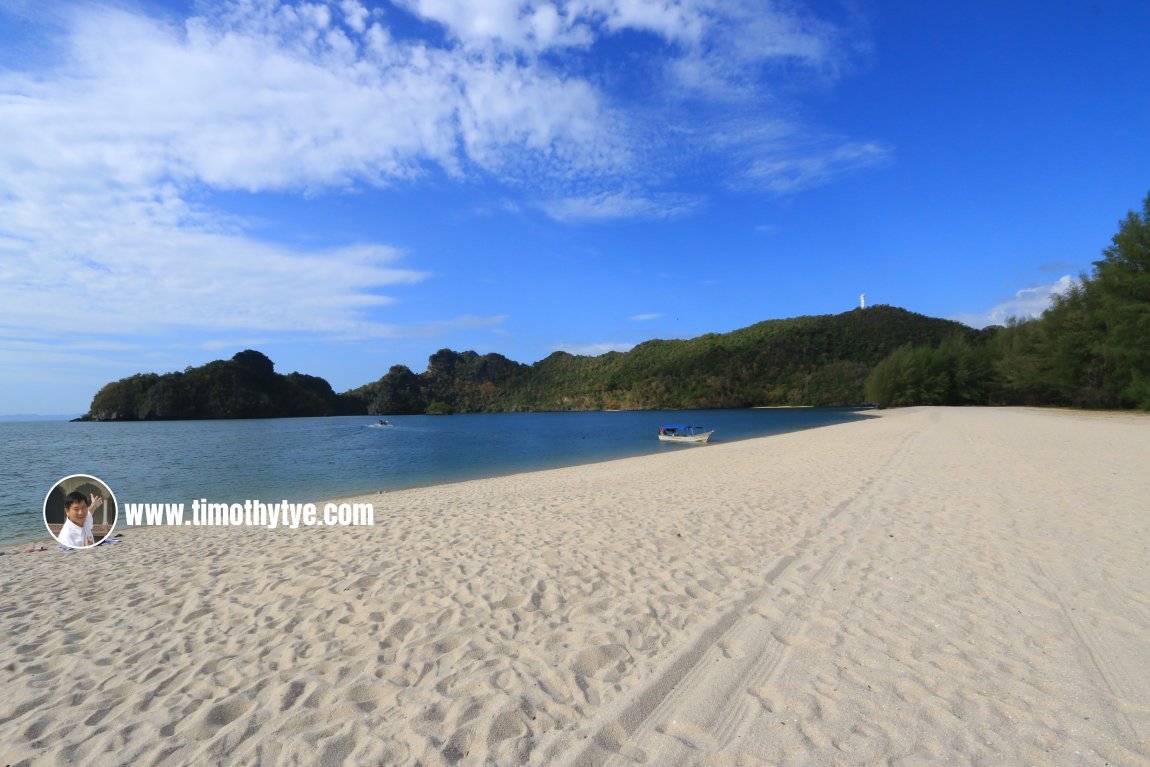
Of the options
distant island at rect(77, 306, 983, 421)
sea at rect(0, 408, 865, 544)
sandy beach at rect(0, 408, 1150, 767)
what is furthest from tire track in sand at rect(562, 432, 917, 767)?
distant island at rect(77, 306, 983, 421)

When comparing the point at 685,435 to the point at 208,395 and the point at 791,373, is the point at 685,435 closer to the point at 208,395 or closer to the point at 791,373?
the point at 791,373

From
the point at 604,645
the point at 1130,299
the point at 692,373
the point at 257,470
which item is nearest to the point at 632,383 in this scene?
the point at 692,373

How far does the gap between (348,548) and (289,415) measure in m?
137

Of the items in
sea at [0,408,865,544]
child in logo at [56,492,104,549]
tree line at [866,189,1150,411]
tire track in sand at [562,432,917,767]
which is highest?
tree line at [866,189,1150,411]

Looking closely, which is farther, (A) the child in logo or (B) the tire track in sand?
(A) the child in logo

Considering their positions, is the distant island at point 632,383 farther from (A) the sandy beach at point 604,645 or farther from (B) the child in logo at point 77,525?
(B) the child in logo at point 77,525

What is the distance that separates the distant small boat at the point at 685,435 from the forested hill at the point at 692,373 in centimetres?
7239

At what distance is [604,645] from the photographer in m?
4.01

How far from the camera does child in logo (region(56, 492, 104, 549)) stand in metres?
8.23

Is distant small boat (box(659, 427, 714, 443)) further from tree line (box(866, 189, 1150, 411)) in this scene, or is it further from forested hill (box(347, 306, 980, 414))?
forested hill (box(347, 306, 980, 414))

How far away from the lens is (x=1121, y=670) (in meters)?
3.49

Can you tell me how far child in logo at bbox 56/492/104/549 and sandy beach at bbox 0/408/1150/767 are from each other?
38 cm

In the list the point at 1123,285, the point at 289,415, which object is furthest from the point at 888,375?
the point at 289,415

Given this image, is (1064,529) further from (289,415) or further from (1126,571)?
(289,415)
